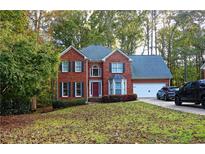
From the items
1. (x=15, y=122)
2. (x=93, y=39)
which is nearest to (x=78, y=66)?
(x=93, y=39)

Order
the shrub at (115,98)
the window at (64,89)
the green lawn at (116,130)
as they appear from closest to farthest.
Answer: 1. the green lawn at (116,130)
2. the shrub at (115,98)
3. the window at (64,89)

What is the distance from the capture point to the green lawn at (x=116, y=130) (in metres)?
8.05

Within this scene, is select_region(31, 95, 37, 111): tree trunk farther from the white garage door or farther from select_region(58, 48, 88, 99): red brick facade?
the white garage door

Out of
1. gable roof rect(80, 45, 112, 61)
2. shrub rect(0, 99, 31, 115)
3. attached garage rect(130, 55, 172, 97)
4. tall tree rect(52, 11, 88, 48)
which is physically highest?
tall tree rect(52, 11, 88, 48)

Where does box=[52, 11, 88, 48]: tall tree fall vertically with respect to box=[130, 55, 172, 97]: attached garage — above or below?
above

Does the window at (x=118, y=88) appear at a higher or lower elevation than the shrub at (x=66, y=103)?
higher

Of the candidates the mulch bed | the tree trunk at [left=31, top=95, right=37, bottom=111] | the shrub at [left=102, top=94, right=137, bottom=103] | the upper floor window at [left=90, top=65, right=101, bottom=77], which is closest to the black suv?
the shrub at [left=102, top=94, right=137, bottom=103]

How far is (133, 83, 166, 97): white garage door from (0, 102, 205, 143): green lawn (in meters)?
4.32

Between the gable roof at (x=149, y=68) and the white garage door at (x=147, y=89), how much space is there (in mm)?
366

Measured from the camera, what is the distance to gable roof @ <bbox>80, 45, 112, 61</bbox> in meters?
18.3

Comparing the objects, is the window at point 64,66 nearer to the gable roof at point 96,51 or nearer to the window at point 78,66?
the window at point 78,66

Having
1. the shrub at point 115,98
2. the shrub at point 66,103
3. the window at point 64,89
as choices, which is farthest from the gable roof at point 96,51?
the shrub at point 66,103

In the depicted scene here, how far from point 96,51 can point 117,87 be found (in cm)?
197

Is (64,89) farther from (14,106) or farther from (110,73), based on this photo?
(14,106)
